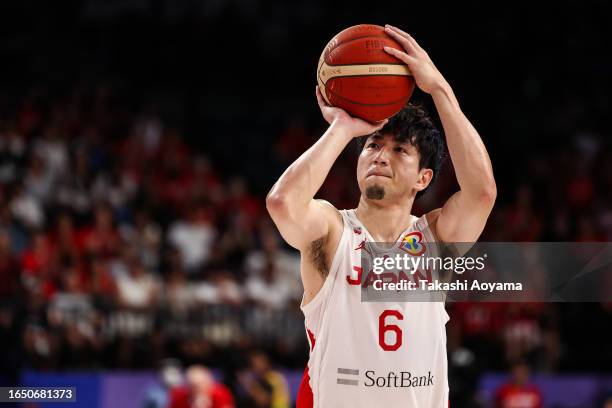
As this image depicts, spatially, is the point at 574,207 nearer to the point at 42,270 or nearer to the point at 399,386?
the point at 42,270

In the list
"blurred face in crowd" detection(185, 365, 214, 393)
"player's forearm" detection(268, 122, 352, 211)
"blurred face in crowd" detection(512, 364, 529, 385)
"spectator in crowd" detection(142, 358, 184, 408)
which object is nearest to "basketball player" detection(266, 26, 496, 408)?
"player's forearm" detection(268, 122, 352, 211)

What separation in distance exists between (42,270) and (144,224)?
5.83 feet

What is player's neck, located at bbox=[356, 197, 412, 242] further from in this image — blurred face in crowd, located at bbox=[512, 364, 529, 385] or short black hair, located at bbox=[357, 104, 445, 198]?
blurred face in crowd, located at bbox=[512, 364, 529, 385]

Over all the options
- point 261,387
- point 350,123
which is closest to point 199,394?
point 261,387

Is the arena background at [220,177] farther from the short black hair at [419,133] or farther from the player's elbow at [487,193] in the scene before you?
the player's elbow at [487,193]

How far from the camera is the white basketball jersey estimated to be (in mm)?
4195

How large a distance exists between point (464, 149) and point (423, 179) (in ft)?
1.37

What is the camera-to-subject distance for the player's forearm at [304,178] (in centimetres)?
398

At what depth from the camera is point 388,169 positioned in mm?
4469

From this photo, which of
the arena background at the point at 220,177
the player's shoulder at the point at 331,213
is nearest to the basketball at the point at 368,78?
the player's shoulder at the point at 331,213

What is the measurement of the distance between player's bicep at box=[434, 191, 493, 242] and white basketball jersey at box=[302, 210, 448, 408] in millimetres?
371

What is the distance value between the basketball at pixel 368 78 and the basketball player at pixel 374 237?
5 centimetres

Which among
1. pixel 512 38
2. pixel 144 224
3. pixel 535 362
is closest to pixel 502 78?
pixel 512 38

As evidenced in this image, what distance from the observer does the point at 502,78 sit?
1709 cm
